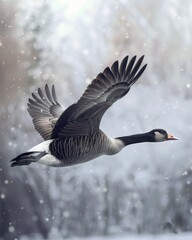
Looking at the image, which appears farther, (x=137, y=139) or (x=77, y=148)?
(x=137, y=139)

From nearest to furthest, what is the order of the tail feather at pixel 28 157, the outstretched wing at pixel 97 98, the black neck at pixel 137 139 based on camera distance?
the outstretched wing at pixel 97 98
the tail feather at pixel 28 157
the black neck at pixel 137 139

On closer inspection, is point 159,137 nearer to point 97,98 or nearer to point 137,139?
point 137,139

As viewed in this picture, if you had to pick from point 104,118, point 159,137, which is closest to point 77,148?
point 104,118

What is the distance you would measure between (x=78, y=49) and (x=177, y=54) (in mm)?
416

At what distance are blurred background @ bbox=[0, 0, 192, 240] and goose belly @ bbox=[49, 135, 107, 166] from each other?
0.48ft

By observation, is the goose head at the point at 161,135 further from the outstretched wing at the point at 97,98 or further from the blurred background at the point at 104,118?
the outstretched wing at the point at 97,98

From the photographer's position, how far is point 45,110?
187cm

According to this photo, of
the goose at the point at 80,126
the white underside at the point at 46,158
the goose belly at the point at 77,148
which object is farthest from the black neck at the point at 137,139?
the white underside at the point at 46,158

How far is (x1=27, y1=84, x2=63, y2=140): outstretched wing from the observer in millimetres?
1844

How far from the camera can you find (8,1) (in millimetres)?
1967

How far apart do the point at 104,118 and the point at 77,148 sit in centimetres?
22

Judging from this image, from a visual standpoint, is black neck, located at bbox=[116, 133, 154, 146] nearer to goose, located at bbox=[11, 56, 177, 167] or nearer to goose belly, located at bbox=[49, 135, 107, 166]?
goose, located at bbox=[11, 56, 177, 167]

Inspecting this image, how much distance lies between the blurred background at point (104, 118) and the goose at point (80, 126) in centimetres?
7

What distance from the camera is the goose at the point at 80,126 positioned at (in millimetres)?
1510
